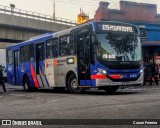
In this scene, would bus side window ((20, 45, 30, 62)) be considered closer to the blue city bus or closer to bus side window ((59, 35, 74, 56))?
the blue city bus

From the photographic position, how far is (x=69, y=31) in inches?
679

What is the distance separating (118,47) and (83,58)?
161 centimetres

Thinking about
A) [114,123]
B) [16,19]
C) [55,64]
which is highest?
[16,19]

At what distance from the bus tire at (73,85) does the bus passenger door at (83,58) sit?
58cm

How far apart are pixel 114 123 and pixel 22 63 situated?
15313 mm

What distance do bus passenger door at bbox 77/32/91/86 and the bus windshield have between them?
0.70m

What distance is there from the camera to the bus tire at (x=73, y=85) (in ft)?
55.6

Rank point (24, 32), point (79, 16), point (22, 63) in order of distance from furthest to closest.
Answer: point (79, 16) → point (24, 32) → point (22, 63)

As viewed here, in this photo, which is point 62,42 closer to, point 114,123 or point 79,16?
point 114,123

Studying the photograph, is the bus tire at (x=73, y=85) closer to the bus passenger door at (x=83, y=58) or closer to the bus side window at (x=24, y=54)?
the bus passenger door at (x=83, y=58)

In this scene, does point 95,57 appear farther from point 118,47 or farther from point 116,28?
point 116,28

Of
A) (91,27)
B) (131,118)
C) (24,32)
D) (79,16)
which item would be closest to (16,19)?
(24,32)

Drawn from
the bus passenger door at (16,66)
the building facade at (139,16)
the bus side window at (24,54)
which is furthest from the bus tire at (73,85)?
the building facade at (139,16)

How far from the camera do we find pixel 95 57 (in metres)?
15.4
